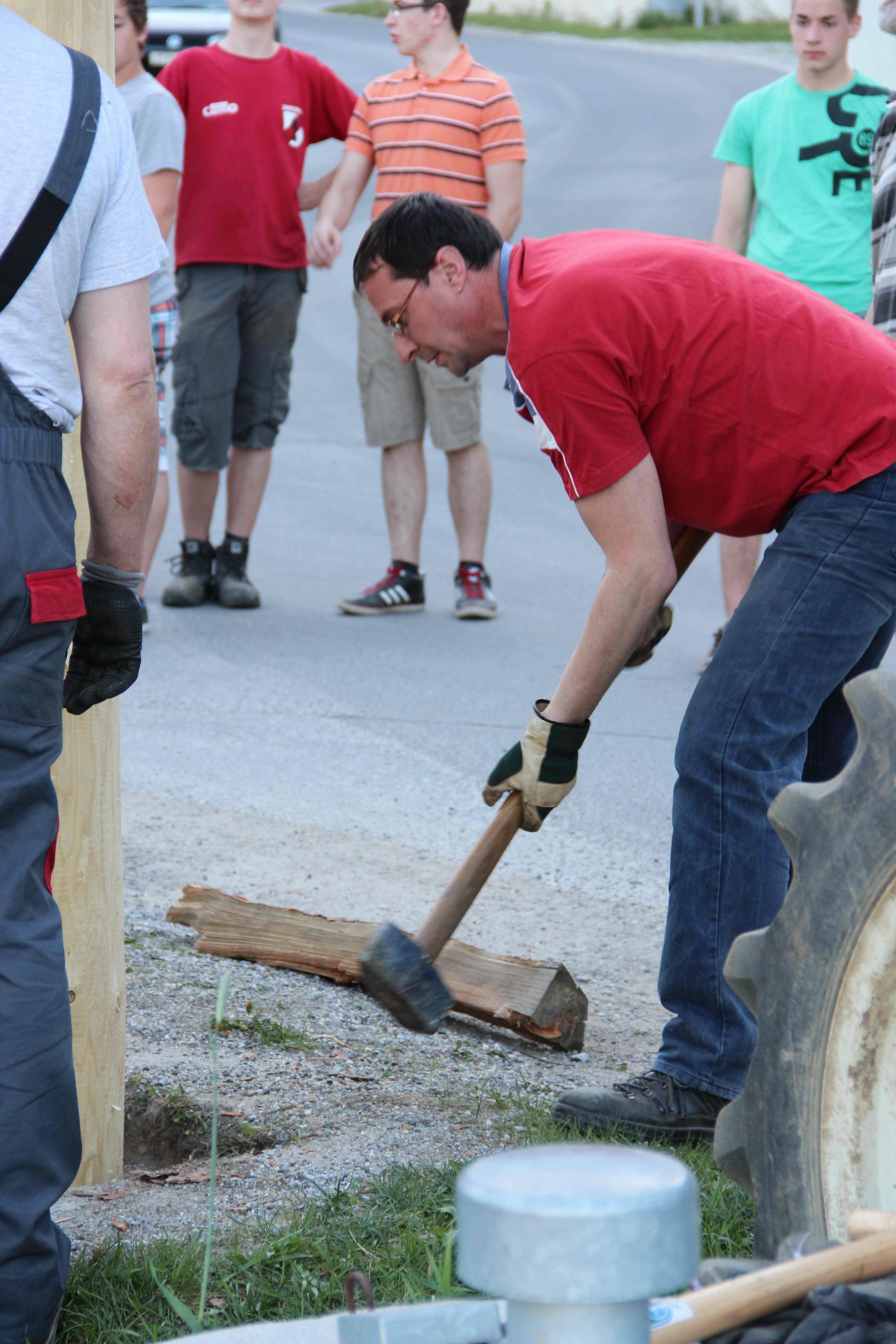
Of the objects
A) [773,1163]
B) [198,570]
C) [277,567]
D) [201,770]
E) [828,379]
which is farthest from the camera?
[277,567]

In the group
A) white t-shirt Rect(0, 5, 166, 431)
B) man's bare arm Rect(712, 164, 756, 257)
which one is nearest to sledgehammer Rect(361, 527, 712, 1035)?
white t-shirt Rect(0, 5, 166, 431)

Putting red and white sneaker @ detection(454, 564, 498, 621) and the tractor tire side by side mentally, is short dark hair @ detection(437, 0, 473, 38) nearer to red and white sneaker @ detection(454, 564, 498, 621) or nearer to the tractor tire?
red and white sneaker @ detection(454, 564, 498, 621)

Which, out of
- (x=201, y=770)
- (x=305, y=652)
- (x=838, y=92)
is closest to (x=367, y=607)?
(x=305, y=652)

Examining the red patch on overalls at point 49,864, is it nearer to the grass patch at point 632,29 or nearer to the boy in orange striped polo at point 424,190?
the boy in orange striped polo at point 424,190

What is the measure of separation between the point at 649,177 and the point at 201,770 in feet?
47.4

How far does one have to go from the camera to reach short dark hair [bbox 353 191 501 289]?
8.90 feet

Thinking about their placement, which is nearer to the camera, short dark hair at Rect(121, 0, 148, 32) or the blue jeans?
the blue jeans

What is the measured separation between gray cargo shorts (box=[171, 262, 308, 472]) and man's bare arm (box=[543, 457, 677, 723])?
13.1 ft

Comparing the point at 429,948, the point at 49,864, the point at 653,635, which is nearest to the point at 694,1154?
the point at 429,948

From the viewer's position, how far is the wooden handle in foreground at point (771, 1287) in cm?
125

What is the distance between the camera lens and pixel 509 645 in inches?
249

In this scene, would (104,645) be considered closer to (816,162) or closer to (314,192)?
(816,162)

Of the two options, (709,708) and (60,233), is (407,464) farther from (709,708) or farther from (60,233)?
(60,233)

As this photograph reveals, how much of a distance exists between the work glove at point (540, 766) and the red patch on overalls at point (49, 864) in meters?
0.84
